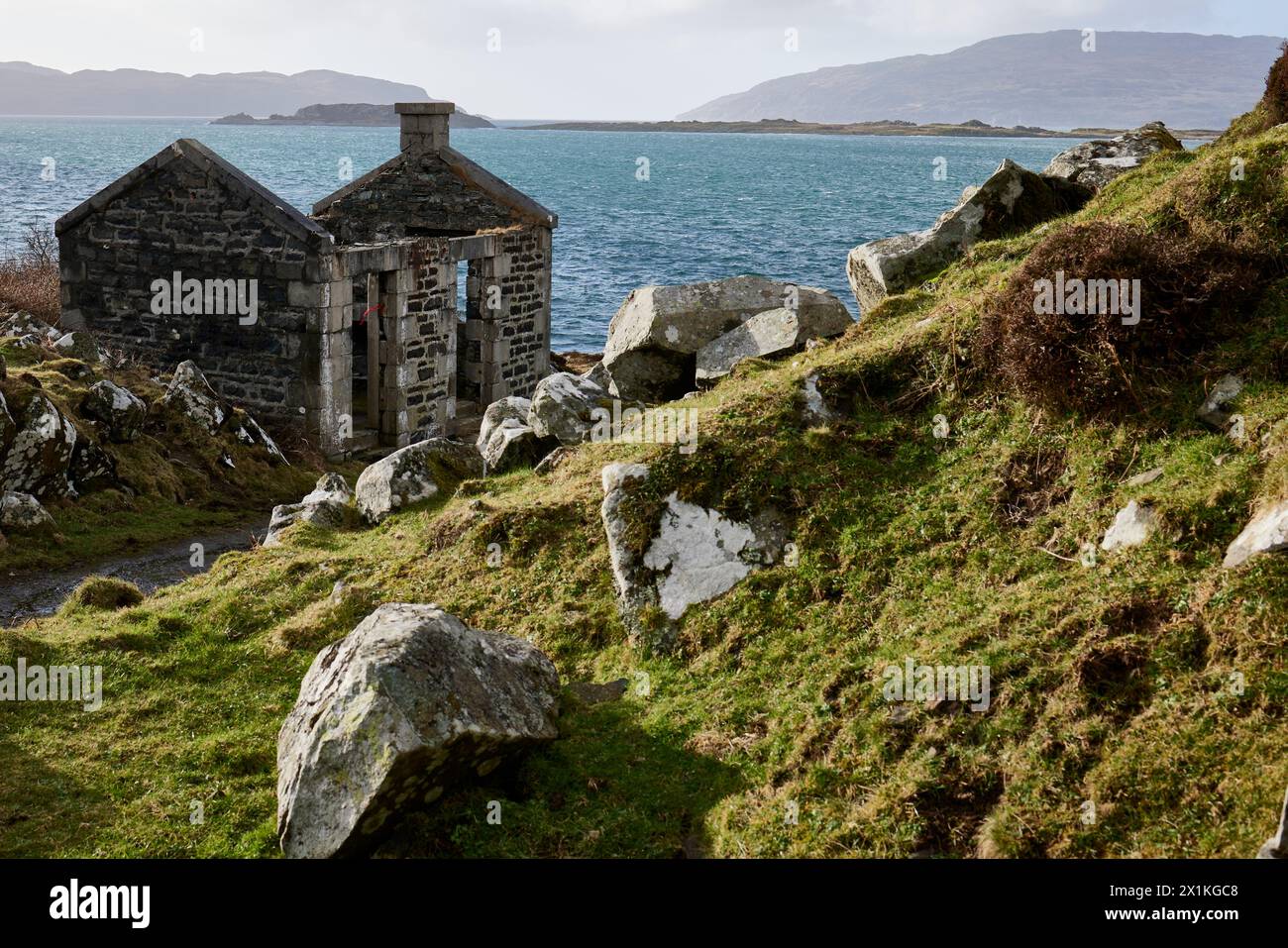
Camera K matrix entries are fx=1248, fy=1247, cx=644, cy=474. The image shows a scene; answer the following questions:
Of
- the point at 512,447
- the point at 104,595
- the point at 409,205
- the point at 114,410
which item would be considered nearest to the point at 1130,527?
the point at 512,447

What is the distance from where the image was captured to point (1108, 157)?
17797 mm

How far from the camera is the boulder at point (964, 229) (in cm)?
1639

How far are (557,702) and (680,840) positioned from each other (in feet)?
6.30

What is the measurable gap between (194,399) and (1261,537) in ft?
55.7

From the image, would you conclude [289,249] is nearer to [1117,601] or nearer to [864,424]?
[864,424]

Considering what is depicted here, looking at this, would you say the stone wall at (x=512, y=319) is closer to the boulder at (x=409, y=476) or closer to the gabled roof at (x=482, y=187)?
the gabled roof at (x=482, y=187)

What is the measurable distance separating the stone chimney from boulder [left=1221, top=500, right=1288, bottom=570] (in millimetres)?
21118

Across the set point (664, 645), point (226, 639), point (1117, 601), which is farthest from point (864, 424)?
point (226, 639)

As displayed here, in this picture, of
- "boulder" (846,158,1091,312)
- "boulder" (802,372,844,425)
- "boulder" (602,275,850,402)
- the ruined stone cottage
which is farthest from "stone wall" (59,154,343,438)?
"boulder" (802,372,844,425)

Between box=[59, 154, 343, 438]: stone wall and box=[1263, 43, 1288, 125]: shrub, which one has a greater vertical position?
box=[1263, 43, 1288, 125]: shrub

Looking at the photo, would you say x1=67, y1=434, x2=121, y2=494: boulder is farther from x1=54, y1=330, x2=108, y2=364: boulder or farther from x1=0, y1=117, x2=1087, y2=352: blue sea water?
x1=0, y1=117, x2=1087, y2=352: blue sea water

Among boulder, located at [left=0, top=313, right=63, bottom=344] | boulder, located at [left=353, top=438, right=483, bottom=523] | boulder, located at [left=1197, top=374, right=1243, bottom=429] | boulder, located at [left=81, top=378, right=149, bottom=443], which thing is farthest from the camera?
boulder, located at [left=0, top=313, right=63, bottom=344]

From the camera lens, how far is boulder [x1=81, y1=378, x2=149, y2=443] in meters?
19.3

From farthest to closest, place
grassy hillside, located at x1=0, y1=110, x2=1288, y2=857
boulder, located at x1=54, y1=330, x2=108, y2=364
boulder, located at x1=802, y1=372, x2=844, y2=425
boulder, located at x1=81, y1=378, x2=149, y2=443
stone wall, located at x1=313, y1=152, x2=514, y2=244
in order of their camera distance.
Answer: stone wall, located at x1=313, y1=152, x2=514, y2=244 < boulder, located at x1=54, y1=330, x2=108, y2=364 < boulder, located at x1=81, y1=378, x2=149, y2=443 < boulder, located at x1=802, y1=372, x2=844, y2=425 < grassy hillside, located at x1=0, y1=110, x2=1288, y2=857
